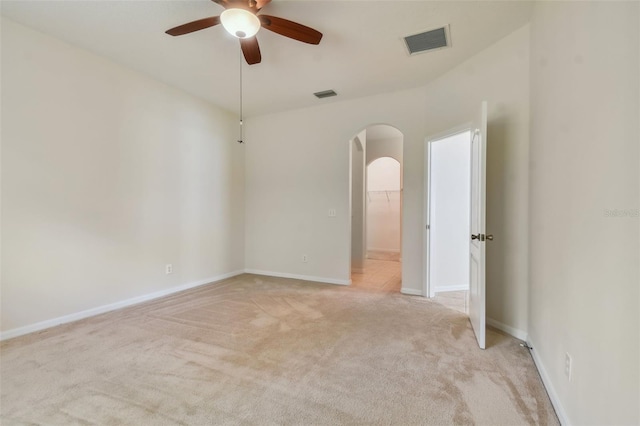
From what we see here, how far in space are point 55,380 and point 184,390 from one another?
885 mm

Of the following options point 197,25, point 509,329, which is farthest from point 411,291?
point 197,25

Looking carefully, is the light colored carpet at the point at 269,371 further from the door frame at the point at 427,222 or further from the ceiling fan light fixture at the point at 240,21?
the ceiling fan light fixture at the point at 240,21

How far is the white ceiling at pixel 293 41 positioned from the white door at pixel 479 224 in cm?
83

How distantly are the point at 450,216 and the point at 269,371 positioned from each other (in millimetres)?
3118

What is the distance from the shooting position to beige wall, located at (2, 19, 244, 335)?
253cm

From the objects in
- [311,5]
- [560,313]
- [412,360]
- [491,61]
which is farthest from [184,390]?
[491,61]

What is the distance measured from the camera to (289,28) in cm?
218

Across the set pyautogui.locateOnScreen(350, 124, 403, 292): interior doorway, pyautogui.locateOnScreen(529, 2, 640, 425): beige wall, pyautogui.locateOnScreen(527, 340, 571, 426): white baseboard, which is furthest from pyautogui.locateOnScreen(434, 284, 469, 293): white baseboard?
pyautogui.locateOnScreen(529, 2, 640, 425): beige wall

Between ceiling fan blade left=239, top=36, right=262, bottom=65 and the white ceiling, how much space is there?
0.96 ft

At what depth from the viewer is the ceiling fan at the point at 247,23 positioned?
198 centimetres

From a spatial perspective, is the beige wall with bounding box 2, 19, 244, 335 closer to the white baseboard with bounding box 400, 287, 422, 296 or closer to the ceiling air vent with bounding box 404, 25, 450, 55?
the white baseboard with bounding box 400, 287, 422, 296

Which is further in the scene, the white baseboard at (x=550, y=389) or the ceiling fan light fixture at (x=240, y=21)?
the ceiling fan light fixture at (x=240, y=21)

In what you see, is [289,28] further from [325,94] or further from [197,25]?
[325,94]

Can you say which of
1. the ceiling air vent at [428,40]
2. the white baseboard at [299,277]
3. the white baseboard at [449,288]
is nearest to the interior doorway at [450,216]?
the white baseboard at [449,288]
